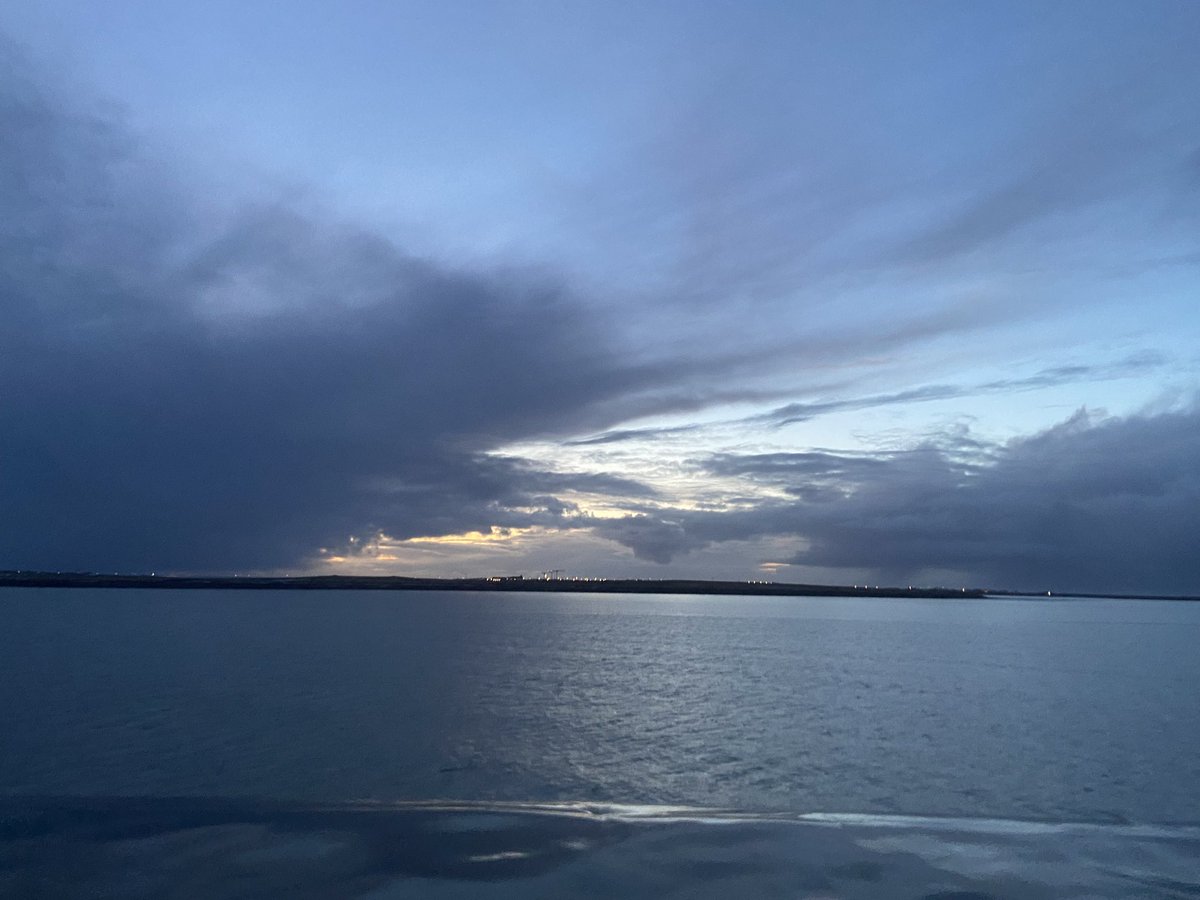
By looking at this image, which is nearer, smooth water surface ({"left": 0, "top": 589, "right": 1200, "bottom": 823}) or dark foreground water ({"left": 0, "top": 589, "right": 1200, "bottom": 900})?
dark foreground water ({"left": 0, "top": 589, "right": 1200, "bottom": 900})

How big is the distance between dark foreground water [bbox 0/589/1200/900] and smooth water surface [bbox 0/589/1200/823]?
0.47 ft

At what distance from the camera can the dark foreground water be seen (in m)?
10.4

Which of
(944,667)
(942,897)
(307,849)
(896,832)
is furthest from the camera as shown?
(944,667)

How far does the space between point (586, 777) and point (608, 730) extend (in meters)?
6.41

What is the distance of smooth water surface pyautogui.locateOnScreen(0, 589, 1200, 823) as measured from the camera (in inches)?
722

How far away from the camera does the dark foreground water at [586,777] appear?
10.4m

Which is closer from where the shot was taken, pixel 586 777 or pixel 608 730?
pixel 586 777

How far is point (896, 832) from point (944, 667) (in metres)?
41.4

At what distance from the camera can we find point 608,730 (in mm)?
25812

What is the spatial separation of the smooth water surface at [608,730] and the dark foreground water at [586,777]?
144mm

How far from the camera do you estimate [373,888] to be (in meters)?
9.73

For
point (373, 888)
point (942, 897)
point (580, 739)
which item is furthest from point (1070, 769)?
point (373, 888)

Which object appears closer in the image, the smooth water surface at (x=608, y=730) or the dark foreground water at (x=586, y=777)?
the dark foreground water at (x=586, y=777)

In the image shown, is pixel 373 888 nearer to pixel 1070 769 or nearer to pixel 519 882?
pixel 519 882
